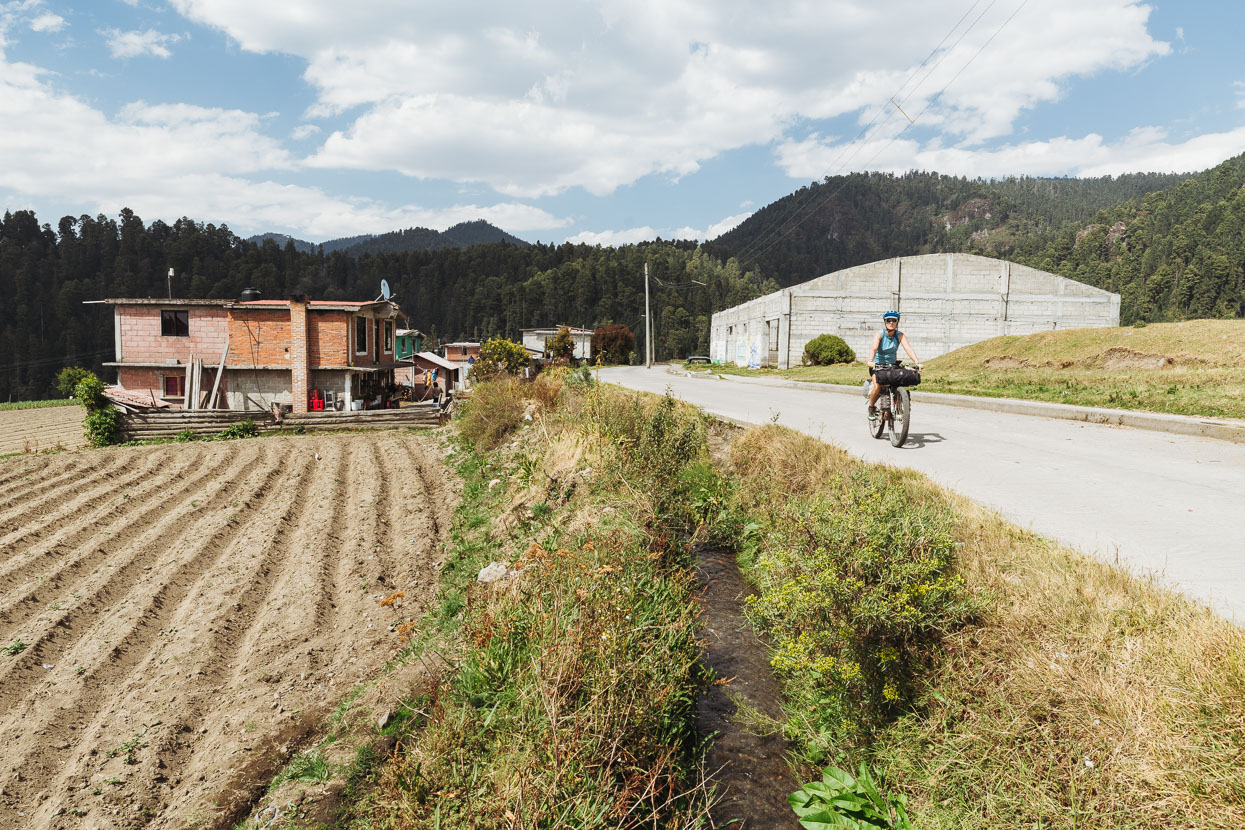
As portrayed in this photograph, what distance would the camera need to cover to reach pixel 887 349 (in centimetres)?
950

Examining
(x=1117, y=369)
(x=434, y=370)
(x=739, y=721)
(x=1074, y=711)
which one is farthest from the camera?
(x=434, y=370)

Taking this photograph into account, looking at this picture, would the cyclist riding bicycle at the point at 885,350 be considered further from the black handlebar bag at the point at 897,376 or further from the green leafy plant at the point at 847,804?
the green leafy plant at the point at 847,804

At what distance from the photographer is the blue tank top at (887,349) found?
944cm

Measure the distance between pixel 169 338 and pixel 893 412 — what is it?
39.2 metres

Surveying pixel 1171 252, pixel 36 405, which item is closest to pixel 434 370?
pixel 36 405

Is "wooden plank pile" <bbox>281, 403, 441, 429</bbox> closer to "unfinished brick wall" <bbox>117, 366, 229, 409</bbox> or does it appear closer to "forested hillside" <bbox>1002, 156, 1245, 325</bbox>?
"unfinished brick wall" <bbox>117, 366, 229, 409</bbox>

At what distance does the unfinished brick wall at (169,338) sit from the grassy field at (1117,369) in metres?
32.8

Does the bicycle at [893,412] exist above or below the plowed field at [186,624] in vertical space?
above

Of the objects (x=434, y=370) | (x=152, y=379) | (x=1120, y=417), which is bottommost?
(x=152, y=379)

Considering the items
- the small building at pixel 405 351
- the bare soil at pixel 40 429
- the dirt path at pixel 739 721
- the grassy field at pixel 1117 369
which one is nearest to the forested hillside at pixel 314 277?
the small building at pixel 405 351

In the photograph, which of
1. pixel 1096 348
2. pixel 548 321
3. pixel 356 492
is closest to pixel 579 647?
pixel 356 492

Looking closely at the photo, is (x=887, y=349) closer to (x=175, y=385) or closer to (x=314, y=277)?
(x=175, y=385)

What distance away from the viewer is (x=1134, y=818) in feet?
9.25

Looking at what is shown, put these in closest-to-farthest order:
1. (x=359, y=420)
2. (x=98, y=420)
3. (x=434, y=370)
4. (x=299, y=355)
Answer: (x=98, y=420) → (x=359, y=420) → (x=299, y=355) → (x=434, y=370)
